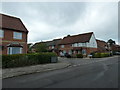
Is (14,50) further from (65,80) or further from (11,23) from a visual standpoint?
Answer: (65,80)

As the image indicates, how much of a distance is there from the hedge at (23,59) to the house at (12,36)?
25.8 feet

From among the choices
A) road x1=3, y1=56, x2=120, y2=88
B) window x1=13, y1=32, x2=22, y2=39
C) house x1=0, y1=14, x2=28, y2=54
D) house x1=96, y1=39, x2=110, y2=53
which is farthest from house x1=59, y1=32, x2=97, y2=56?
road x1=3, y1=56, x2=120, y2=88

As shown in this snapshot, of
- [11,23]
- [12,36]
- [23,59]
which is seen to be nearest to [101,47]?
[12,36]

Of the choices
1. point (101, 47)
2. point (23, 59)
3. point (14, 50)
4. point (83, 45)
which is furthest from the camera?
point (101, 47)

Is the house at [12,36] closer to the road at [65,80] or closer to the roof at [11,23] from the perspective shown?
the roof at [11,23]

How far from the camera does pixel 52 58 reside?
57.1ft

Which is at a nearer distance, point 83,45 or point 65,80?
point 65,80

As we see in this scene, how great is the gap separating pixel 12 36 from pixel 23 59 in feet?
31.9

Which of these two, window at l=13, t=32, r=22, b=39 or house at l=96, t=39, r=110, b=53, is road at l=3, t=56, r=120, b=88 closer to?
window at l=13, t=32, r=22, b=39

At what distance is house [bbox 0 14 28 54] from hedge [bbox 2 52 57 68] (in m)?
7.86

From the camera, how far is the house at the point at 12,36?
1964cm

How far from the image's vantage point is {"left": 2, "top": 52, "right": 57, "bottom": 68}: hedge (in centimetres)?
1193

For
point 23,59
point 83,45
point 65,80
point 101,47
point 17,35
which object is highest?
point 17,35

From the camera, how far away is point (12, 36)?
20.9 metres
